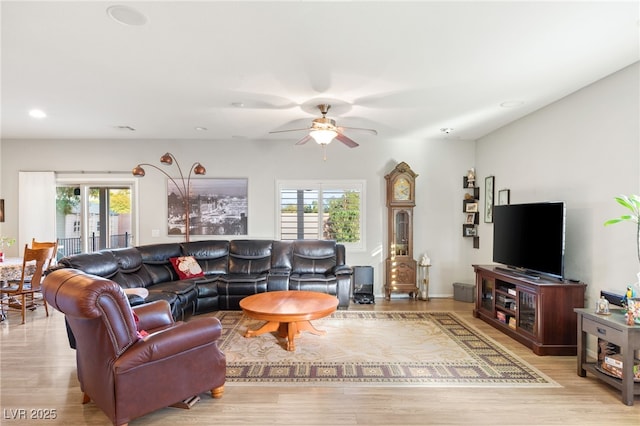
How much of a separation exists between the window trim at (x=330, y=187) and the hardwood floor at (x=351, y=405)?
337cm

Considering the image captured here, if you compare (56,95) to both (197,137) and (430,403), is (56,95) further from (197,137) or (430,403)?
(430,403)

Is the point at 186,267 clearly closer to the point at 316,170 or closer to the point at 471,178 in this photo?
the point at 316,170

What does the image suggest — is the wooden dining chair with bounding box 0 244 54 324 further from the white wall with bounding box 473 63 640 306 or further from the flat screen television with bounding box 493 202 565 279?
the white wall with bounding box 473 63 640 306

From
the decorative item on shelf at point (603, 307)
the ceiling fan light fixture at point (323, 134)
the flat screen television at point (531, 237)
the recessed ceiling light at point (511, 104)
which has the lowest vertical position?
the decorative item on shelf at point (603, 307)

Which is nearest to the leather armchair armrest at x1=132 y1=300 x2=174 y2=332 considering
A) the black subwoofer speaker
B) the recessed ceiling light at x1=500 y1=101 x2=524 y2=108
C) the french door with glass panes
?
the black subwoofer speaker

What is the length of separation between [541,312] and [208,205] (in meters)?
5.13

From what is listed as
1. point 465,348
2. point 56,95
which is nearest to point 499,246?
point 465,348

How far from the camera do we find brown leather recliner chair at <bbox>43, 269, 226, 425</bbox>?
204cm

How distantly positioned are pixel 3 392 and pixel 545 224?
529cm

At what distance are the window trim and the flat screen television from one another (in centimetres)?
216

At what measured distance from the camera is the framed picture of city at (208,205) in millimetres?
5961

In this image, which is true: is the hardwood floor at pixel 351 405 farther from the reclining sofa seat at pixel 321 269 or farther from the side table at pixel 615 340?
the reclining sofa seat at pixel 321 269

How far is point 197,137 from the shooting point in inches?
227

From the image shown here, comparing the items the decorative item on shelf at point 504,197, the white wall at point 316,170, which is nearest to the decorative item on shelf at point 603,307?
the decorative item on shelf at point 504,197
